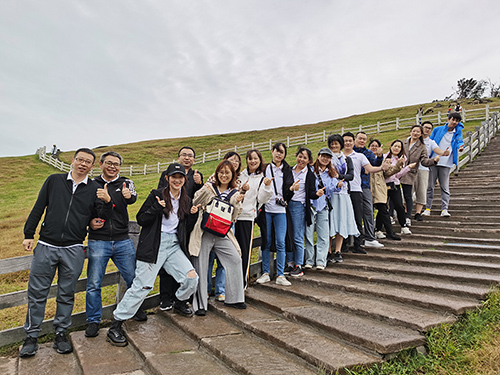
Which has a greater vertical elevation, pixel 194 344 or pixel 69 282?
pixel 69 282

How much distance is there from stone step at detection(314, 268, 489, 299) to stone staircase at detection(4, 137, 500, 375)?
1 cm

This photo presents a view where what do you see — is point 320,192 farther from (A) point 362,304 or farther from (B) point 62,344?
(B) point 62,344

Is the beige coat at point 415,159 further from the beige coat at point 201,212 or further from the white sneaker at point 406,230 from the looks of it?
the beige coat at point 201,212

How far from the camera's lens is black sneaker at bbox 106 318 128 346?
342 centimetres

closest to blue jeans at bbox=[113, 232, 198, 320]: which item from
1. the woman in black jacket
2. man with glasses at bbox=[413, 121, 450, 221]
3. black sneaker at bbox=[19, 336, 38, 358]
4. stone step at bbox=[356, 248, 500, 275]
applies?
the woman in black jacket

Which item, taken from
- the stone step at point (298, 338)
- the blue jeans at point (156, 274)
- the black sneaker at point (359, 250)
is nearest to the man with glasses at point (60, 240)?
the blue jeans at point (156, 274)

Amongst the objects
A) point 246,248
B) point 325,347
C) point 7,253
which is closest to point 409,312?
point 325,347

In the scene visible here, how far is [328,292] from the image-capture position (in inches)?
165

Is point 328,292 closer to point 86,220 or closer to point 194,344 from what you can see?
point 194,344

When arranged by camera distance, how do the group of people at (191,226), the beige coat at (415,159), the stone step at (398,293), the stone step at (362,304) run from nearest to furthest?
the stone step at (362,304)
the stone step at (398,293)
the group of people at (191,226)
the beige coat at (415,159)

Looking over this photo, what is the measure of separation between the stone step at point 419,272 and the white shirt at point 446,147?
3217 millimetres

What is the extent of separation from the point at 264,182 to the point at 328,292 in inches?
66.3

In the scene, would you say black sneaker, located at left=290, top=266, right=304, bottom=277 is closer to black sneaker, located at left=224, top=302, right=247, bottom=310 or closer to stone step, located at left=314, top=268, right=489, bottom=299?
stone step, located at left=314, top=268, right=489, bottom=299

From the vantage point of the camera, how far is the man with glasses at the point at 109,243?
3.62 metres
